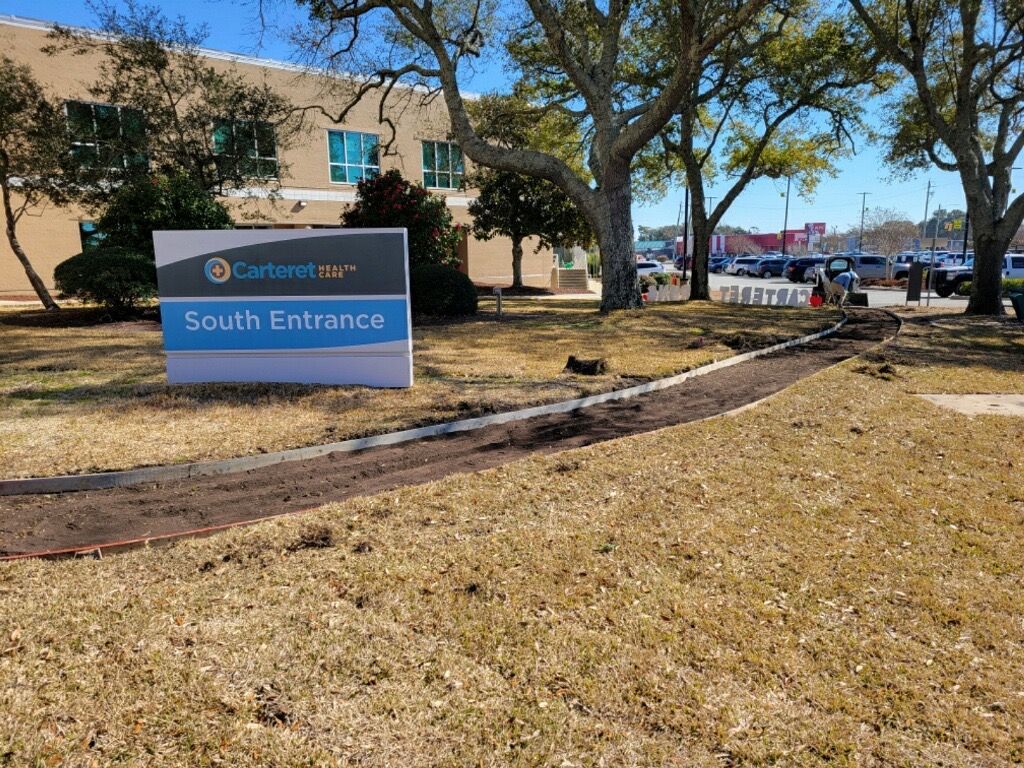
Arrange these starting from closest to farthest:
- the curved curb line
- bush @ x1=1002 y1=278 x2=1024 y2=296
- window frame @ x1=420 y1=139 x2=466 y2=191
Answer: the curved curb line
bush @ x1=1002 y1=278 x2=1024 y2=296
window frame @ x1=420 y1=139 x2=466 y2=191

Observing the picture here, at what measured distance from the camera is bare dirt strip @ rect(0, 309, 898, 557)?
4.35 meters

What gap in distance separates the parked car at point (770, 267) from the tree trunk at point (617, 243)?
39.0m

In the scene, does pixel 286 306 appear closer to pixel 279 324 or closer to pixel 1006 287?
pixel 279 324

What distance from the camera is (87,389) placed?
26.5ft

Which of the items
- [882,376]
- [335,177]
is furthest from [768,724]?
[335,177]

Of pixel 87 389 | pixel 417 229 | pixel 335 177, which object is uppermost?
pixel 335 177

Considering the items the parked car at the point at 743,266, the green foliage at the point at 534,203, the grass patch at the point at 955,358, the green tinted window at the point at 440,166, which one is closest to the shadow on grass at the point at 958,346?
the grass patch at the point at 955,358

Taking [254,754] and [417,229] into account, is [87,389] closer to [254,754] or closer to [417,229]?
[254,754]

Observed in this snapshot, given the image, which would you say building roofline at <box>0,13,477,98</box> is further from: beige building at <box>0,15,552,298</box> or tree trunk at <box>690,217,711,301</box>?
tree trunk at <box>690,217,711,301</box>

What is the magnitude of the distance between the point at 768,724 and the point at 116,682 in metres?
2.54

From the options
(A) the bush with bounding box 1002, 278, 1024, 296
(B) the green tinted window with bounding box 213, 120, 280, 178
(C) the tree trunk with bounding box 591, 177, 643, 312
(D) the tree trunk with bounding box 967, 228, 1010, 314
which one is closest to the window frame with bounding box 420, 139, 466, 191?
(B) the green tinted window with bounding box 213, 120, 280, 178

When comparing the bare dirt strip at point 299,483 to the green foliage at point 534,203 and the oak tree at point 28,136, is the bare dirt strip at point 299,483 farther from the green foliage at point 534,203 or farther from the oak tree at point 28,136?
the green foliage at point 534,203

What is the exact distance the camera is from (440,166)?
33.4 meters

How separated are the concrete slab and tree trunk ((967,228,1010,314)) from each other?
13.0 m
